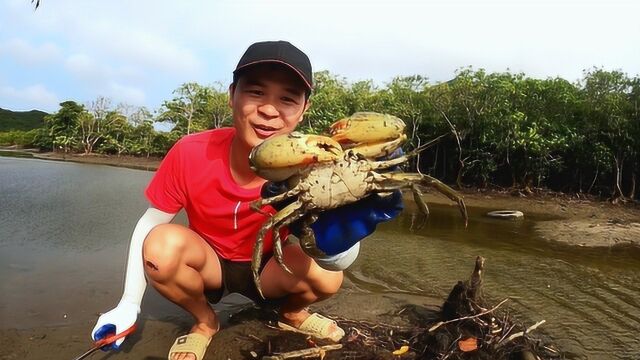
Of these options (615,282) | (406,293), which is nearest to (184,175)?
(406,293)

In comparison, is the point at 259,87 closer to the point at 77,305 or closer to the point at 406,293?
the point at 77,305

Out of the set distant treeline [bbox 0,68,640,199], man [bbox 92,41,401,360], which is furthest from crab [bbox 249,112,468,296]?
distant treeline [bbox 0,68,640,199]

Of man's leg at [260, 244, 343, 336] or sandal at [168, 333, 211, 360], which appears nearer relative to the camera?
sandal at [168, 333, 211, 360]

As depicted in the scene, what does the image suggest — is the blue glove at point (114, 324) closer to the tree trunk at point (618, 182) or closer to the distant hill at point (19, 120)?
the tree trunk at point (618, 182)

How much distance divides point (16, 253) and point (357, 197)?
449 centimetres

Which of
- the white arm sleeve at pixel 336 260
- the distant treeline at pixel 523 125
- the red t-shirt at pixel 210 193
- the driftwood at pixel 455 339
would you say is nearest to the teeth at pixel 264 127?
the red t-shirt at pixel 210 193

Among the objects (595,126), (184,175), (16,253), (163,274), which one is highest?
(595,126)

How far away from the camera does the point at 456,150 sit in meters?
23.9

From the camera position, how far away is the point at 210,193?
2.80m

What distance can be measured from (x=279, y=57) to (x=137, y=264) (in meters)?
1.44

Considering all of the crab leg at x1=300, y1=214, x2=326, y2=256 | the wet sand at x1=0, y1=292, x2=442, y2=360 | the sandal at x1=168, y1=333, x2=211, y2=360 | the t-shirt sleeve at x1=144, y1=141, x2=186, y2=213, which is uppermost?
the t-shirt sleeve at x1=144, y1=141, x2=186, y2=213

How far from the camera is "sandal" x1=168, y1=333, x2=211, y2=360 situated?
8.54ft

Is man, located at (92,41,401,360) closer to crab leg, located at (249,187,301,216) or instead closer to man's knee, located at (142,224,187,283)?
man's knee, located at (142,224,187,283)

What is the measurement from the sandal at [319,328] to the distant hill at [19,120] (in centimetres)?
9035
